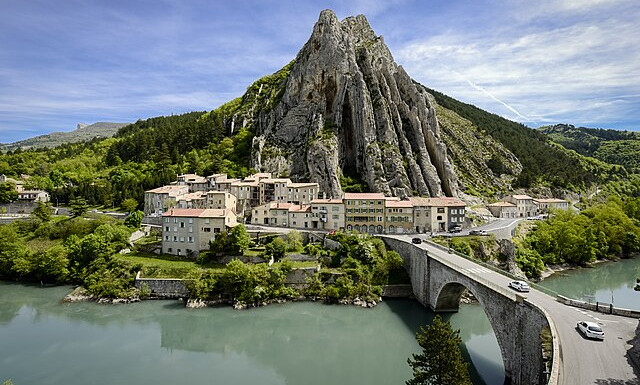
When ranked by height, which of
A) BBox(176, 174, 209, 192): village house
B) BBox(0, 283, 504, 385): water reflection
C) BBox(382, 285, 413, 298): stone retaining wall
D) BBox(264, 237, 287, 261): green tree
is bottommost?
BBox(0, 283, 504, 385): water reflection

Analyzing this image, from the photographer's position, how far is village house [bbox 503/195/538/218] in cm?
6480

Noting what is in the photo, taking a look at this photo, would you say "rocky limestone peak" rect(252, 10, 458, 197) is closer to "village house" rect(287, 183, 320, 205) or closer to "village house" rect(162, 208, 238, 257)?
"village house" rect(287, 183, 320, 205)

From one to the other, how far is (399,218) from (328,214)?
28.5ft

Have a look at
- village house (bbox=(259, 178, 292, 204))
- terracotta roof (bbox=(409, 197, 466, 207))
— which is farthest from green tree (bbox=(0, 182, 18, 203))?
terracotta roof (bbox=(409, 197, 466, 207))

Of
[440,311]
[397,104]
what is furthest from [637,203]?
[440,311]

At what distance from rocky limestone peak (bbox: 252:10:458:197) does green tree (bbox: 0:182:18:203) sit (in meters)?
40.6

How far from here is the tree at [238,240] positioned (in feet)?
127

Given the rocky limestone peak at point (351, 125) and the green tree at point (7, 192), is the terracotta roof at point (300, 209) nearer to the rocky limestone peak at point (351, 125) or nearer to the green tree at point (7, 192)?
the rocky limestone peak at point (351, 125)

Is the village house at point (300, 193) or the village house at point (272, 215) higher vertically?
the village house at point (300, 193)

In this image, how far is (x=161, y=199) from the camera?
54594mm

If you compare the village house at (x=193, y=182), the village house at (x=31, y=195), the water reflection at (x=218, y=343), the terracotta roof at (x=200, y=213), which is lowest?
the water reflection at (x=218, y=343)

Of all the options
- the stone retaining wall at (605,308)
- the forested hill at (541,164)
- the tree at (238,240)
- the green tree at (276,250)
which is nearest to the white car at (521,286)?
the stone retaining wall at (605,308)

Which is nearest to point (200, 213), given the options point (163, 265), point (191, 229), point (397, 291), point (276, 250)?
point (191, 229)

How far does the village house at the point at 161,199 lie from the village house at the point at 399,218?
28.8m
